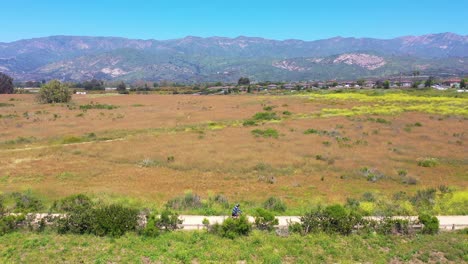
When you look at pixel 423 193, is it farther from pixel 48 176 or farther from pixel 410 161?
pixel 48 176

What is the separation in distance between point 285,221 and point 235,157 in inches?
731

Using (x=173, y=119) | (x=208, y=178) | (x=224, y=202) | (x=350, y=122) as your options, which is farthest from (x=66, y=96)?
(x=224, y=202)

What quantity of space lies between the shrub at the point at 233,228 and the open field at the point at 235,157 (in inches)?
234

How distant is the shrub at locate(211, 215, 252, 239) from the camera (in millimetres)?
16745

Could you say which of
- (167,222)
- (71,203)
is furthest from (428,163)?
(71,203)

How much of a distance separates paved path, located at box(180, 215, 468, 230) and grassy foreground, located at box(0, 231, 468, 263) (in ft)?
2.51

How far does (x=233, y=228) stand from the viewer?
1688cm

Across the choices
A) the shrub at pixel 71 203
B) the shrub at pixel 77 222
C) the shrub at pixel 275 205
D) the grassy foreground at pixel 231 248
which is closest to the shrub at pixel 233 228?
the grassy foreground at pixel 231 248

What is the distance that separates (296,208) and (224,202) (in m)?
4.40

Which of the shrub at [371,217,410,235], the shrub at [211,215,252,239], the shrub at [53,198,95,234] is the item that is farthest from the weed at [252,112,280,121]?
the shrub at [53,198,95,234]

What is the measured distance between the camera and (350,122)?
60.4 meters

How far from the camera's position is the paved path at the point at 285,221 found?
58.3 ft

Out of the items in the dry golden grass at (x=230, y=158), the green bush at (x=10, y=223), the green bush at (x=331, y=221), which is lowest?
the dry golden grass at (x=230, y=158)

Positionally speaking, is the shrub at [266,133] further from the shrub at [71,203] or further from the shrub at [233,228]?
the shrub at [233,228]
